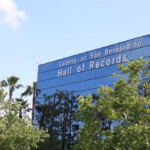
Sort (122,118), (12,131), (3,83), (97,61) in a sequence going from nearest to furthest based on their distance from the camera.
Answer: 1. (122,118)
2. (12,131)
3. (97,61)
4. (3,83)

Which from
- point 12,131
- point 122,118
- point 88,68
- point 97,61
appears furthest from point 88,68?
point 122,118

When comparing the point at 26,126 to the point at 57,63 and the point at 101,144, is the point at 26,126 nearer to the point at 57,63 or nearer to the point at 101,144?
the point at 101,144

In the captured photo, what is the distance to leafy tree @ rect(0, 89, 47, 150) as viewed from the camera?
34.2 meters

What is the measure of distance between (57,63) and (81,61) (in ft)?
18.4

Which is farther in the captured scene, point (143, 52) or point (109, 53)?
point (109, 53)

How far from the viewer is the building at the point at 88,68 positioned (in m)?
51.6

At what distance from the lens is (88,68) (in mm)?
57281

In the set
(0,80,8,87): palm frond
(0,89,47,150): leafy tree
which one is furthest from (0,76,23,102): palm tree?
(0,89,47,150): leafy tree

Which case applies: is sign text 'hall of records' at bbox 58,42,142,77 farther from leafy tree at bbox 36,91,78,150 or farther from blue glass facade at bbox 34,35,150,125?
leafy tree at bbox 36,91,78,150

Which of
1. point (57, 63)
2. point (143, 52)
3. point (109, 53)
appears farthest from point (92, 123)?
point (57, 63)

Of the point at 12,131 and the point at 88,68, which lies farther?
the point at 88,68

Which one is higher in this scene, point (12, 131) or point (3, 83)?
point (3, 83)

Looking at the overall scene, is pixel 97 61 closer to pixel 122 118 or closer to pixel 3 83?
pixel 3 83

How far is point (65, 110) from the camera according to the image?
5784 centimetres
